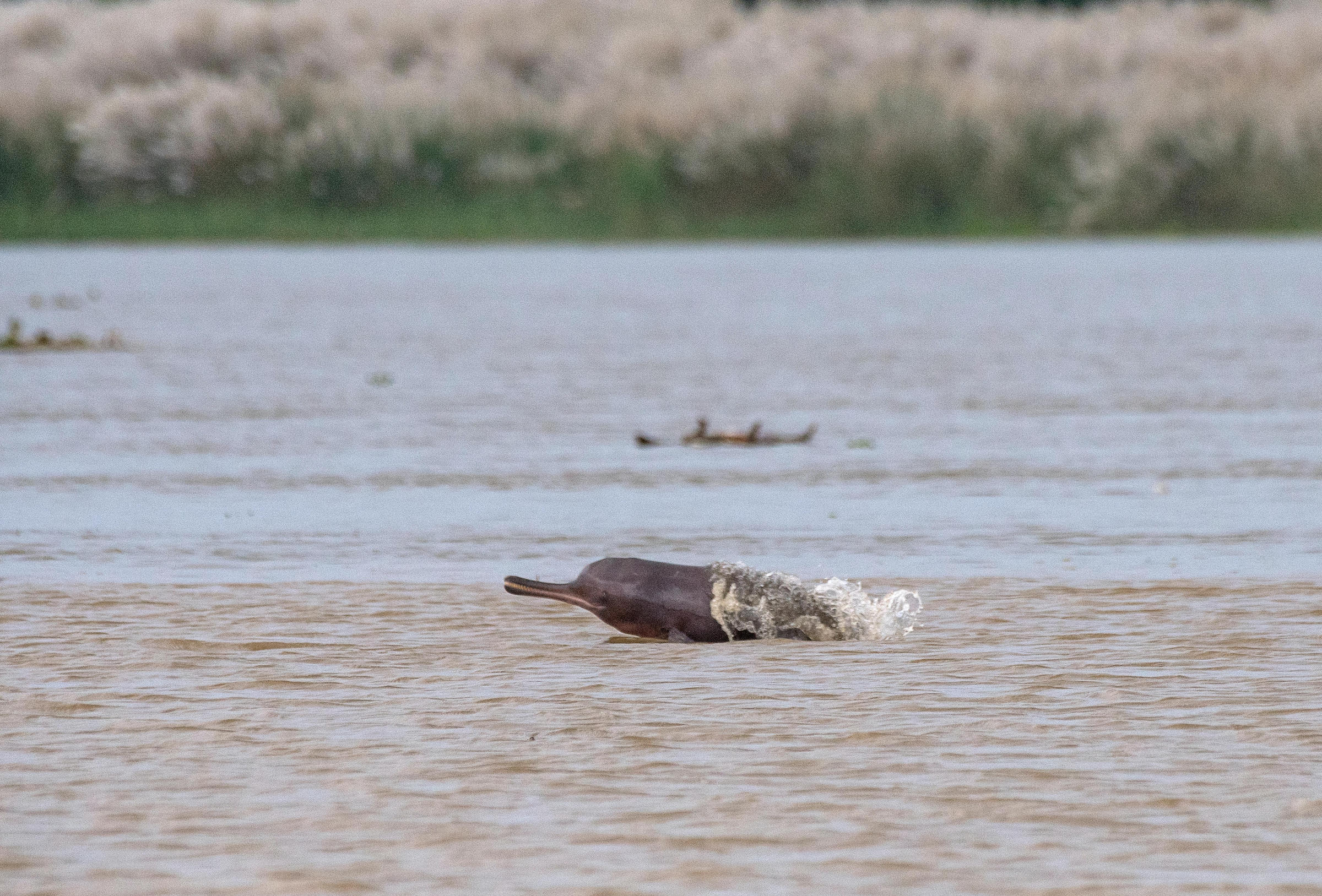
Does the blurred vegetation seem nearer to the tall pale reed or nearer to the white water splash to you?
the tall pale reed

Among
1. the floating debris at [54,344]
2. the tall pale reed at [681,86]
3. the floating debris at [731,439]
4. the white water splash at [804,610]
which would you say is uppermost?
the tall pale reed at [681,86]

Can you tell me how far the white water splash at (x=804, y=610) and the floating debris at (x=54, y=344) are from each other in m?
14.4

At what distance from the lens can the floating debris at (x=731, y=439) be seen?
1560 cm

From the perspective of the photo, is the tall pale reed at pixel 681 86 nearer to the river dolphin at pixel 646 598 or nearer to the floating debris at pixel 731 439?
the floating debris at pixel 731 439

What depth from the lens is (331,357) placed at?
2247 cm

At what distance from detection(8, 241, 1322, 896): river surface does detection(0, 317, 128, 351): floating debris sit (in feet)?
2.06

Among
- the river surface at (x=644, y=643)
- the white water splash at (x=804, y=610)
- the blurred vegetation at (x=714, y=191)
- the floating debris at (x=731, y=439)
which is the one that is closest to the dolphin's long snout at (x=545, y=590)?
the river surface at (x=644, y=643)

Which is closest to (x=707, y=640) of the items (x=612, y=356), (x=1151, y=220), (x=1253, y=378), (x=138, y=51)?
(x=1253, y=378)

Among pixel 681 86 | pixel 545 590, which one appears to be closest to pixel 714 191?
pixel 681 86

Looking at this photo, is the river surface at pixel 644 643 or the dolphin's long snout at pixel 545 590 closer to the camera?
the river surface at pixel 644 643

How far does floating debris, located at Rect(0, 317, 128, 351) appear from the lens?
75.5ft

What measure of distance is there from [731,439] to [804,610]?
6.38 meters

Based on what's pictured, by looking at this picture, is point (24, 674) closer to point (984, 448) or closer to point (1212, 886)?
point (1212, 886)

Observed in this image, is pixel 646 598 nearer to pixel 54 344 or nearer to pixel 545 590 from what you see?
pixel 545 590
